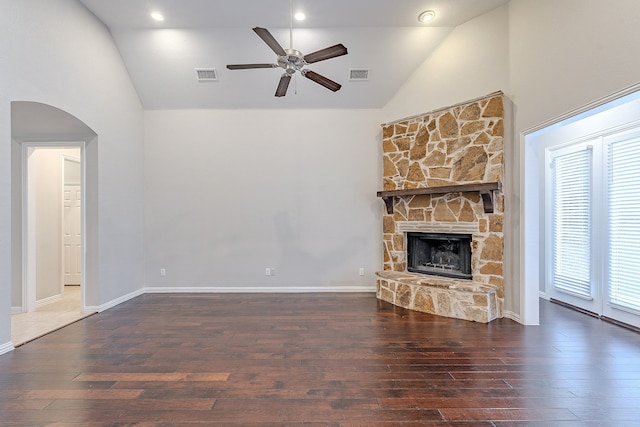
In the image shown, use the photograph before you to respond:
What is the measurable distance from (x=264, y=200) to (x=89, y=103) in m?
2.79

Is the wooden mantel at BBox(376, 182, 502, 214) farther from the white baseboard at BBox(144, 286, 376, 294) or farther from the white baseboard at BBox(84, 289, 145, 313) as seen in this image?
the white baseboard at BBox(84, 289, 145, 313)

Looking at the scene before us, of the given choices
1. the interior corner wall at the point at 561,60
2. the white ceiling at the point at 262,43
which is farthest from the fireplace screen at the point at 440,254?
the white ceiling at the point at 262,43

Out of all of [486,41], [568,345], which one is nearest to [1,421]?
[568,345]

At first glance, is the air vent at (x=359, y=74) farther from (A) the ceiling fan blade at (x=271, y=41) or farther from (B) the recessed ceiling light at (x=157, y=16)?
(B) the recessed ceiling light at (x=157, y=16)

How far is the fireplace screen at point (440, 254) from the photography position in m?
4.44

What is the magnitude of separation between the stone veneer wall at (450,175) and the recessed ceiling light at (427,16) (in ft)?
4.05

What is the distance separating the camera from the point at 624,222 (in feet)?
12.3

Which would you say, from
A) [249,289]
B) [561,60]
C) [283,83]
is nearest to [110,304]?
[249,289]

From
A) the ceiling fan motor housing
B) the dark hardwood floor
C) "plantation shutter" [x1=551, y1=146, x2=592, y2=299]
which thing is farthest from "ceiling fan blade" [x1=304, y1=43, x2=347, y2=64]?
"plantation shutter" [x1=551, y1=146, x2=592, y2=299]

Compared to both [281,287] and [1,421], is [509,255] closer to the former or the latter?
[281,287]

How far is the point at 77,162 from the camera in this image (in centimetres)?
568

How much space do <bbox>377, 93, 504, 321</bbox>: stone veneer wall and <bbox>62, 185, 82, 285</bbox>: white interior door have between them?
580cm

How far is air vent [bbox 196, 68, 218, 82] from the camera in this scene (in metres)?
4.88

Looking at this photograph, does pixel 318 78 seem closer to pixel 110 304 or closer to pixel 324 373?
pixel 324 373
